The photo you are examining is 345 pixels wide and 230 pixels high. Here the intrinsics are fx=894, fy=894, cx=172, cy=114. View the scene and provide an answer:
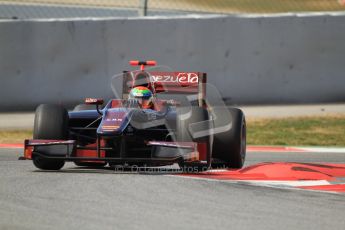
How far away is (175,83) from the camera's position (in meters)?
11.2

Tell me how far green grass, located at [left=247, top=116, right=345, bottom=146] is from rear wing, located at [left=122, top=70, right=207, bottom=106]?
151 inches

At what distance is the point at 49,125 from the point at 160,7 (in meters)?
8.47

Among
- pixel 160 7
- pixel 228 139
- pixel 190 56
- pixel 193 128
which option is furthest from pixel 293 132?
pixel 193 128

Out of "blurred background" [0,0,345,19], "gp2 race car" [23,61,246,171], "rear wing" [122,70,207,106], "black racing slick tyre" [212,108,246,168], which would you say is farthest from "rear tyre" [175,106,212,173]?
"blurred background" [0,0,345,19]

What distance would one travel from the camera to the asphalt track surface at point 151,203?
19.9ft

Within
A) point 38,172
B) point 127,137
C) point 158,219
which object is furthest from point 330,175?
point 158,219

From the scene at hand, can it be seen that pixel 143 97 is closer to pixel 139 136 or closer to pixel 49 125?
pixel 139 136

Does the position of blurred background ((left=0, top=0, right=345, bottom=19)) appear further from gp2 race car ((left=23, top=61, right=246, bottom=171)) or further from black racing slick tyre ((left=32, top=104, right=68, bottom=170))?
black racing slick tyre ((left=32, top=104, right=68, bottom=170))

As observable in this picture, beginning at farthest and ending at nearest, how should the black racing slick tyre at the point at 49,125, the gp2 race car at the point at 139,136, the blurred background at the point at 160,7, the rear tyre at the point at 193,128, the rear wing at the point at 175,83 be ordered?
1. the blurred background at the point at 160,7
2. the rear wing at the point at 175,83
3. the black racing slick tyre at the point at 49,125
4. the rear tyre at the point at 193,128
5. the gp2 race car at the point at 139,136

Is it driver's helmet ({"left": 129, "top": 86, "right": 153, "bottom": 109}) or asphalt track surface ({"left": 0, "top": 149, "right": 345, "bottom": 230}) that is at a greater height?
driver's helmet ({"left": 129, "top": 86, "right": 153, "bottom": 109})

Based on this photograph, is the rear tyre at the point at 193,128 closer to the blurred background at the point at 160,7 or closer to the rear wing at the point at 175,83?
the rear wing at the point at 175,83

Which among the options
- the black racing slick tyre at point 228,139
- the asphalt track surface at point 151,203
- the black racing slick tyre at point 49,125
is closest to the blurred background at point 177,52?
the black racing slick tyre at point 228,139

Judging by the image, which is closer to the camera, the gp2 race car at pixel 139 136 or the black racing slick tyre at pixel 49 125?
the gp2 race car at pixel 139 136

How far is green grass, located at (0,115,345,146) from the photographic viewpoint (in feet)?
48.4
